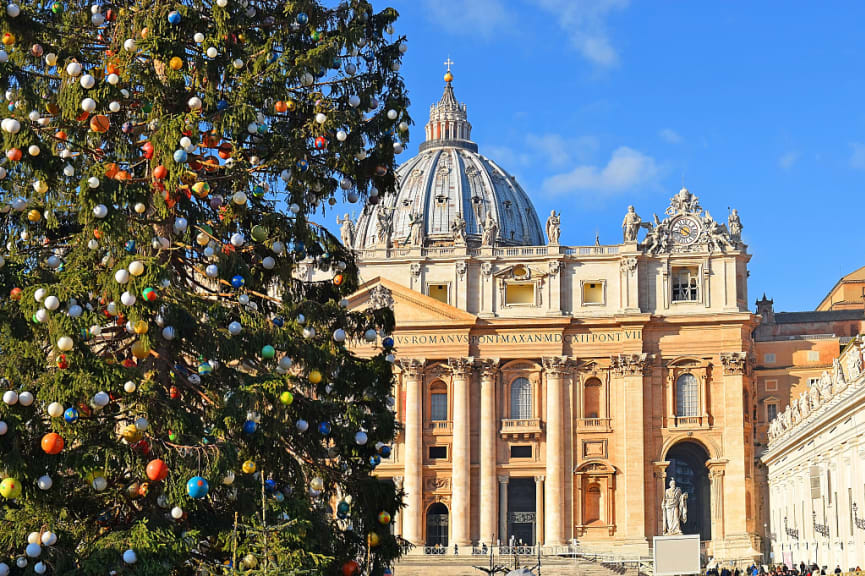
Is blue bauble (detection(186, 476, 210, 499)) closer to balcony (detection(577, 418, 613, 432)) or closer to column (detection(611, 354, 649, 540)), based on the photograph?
column (detection(611, 354, 649, 540))

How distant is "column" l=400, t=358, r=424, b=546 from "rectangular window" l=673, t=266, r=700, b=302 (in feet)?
46.1

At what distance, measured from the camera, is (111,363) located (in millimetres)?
17578

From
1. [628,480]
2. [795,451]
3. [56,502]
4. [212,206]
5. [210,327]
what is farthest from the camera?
[628,480]

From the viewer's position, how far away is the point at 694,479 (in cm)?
7256

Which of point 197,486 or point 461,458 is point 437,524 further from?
point 197,486

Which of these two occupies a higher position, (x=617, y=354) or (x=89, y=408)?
(x=617, y=354)

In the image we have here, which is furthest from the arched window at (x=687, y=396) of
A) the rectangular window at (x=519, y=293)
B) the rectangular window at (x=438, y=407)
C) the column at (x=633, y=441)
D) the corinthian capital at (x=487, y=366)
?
the rectangular window at (x=438, y=407)

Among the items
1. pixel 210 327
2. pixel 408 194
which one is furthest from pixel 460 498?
pixel 210 327

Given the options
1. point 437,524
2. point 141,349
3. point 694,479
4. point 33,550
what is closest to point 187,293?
point 141,349

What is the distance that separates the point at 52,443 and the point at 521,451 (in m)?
53.7

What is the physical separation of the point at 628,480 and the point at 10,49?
172 ft

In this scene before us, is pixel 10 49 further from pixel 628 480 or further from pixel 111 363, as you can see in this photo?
pixel 628 480

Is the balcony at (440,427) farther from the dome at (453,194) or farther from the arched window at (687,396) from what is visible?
the dome at (453,194)

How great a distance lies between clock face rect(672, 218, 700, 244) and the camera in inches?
2741
